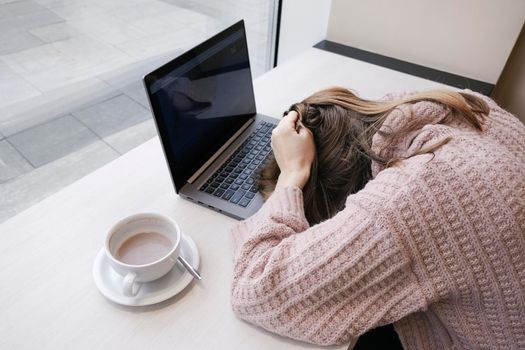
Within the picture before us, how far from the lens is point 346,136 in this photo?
0.71 m

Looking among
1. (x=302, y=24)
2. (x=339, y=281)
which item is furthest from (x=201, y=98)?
(x=302, y=24)

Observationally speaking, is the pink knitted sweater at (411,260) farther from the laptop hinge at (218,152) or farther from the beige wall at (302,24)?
the beige wall at (302,24)

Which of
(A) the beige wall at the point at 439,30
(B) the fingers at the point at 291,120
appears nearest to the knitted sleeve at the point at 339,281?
(B) the fingers at the point at 291,120

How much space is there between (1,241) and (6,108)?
91 centimetres

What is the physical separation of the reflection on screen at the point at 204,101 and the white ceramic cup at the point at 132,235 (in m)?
0.13

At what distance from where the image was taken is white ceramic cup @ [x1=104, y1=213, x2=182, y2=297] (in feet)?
1.78

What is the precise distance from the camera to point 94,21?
1.53 metres

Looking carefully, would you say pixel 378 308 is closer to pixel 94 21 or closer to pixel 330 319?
pixel 330 319

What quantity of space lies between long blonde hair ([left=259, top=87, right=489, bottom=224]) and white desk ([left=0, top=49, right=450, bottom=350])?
17 cm

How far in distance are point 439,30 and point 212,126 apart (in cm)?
96

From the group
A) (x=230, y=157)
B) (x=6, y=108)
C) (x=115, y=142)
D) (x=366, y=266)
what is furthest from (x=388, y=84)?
(x=6, y=108)

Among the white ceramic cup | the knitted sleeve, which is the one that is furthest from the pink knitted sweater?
the white ceramic cup

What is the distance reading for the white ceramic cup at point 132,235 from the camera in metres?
0.54

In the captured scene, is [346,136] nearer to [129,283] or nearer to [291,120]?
[291,120]
